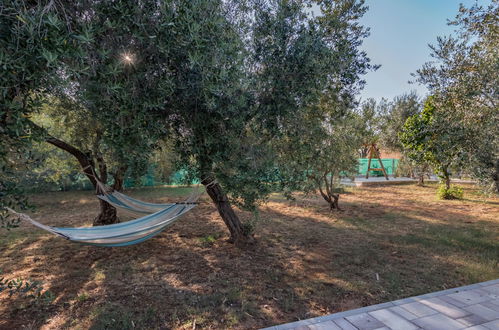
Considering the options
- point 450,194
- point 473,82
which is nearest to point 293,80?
point 473,82

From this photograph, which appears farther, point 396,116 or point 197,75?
point 396,116

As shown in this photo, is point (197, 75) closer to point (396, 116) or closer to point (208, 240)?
point (208, 240)

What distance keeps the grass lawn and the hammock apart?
0.41 meters

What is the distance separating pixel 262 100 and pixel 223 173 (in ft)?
2.98

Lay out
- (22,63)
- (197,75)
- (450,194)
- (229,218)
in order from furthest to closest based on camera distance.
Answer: (450,194) < (229,218) < (197,75) < (22,63)

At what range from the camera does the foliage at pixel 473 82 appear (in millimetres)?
3547

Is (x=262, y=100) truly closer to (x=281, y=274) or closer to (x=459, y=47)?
(x=281, y=274)

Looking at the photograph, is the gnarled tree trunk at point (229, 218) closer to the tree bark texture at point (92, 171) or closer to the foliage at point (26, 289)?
the tree bark texture at point (92, 171)

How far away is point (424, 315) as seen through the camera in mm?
2408

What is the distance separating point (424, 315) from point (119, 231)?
3.66 metres

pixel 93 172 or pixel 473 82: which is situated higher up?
pixel 473 82

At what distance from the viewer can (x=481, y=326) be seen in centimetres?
223

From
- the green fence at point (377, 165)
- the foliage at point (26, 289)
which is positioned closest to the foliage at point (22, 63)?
the foliage at point (26, 289)

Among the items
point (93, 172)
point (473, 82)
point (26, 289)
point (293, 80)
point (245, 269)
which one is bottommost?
point (245, 269)
